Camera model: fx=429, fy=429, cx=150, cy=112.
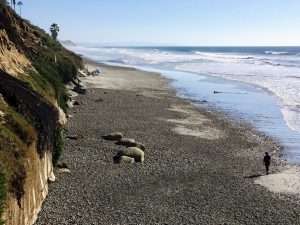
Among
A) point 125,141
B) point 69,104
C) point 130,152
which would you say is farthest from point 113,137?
point 69,104

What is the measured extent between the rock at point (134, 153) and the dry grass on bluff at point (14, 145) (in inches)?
429

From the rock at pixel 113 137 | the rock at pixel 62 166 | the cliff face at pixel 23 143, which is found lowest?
the rock at pixel 62 166

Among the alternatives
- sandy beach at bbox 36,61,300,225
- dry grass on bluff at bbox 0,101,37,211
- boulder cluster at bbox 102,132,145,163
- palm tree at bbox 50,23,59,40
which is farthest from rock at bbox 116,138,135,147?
palm tree at bbox 50,23,59,40

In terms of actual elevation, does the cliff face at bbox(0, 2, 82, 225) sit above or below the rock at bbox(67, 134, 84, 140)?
above

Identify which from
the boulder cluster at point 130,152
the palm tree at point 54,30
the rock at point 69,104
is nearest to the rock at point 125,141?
the boulder cluster at point 130,152

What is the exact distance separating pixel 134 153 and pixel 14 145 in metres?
13.5

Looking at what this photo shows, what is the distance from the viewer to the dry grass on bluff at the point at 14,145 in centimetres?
1633

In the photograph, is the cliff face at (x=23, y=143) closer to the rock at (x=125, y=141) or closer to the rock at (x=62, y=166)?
the rock at (x=62, y=166)

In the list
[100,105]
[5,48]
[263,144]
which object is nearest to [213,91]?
[100,105]

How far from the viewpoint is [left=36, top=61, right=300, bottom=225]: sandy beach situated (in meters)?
21.5

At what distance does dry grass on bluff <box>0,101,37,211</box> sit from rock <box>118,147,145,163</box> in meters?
10.9

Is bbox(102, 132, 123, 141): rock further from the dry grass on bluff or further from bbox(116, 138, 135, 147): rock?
the dry grass on bluff

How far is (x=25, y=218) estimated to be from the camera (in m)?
17.6

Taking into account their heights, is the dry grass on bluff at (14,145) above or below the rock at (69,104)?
above
